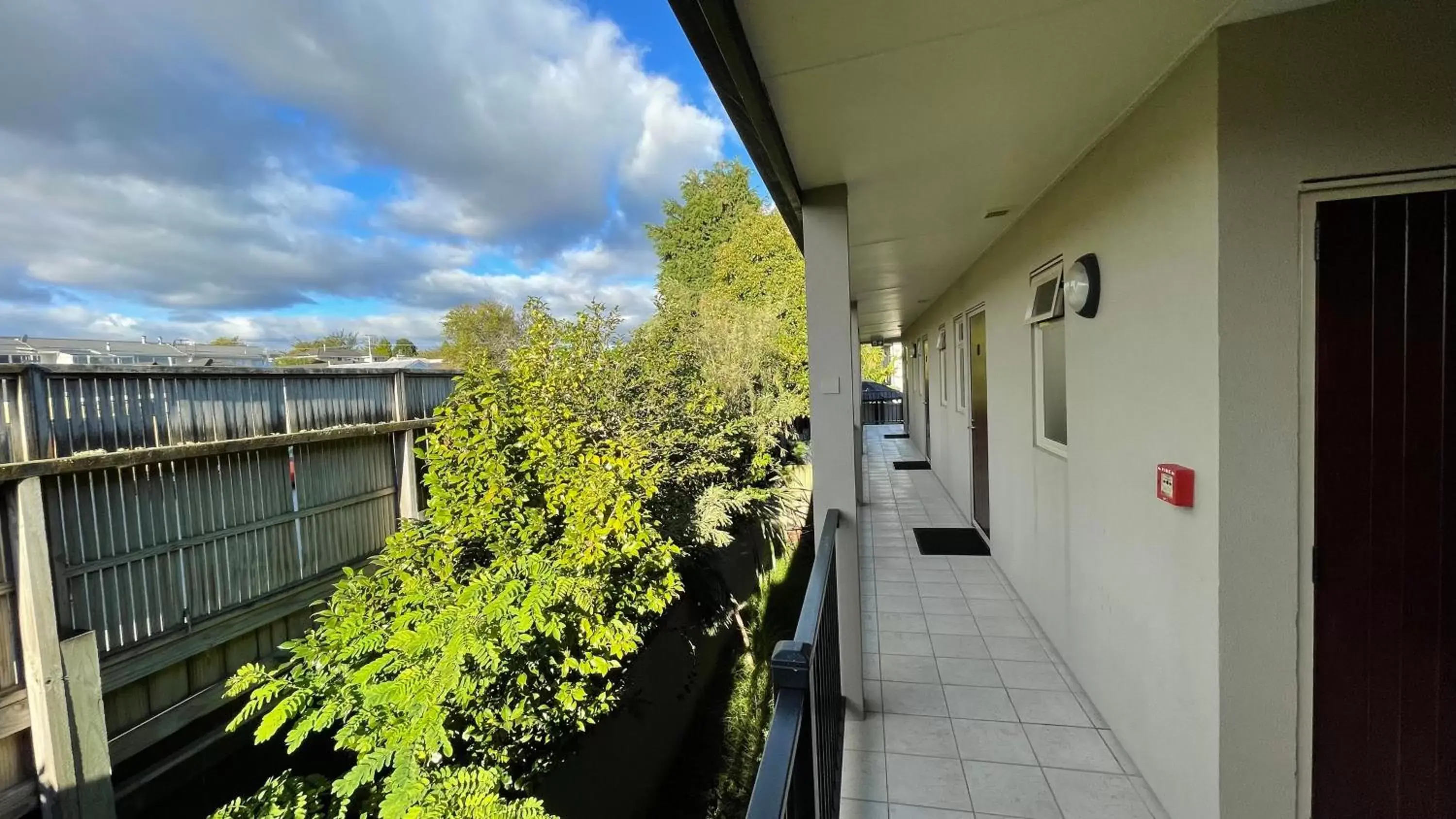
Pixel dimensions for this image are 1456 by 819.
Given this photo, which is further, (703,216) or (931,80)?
(703,216)

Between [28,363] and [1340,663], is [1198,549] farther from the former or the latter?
[28,363]

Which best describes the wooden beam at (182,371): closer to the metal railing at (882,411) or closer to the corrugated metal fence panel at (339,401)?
the corrugated metal fence panel at (339,401)

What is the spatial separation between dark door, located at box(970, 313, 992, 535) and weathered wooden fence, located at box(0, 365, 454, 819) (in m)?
5.79

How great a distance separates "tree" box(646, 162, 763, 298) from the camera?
Answer: 21.8 metres

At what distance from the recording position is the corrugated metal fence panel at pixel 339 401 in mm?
4586

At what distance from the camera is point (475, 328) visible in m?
16.7

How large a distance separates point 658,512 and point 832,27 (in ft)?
12.9

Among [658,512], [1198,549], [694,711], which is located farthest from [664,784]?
[1198,549]

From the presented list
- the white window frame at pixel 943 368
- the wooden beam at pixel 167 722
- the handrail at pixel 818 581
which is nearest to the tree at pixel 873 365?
the white window frame at pixel 943 368

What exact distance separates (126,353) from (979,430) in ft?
30.7

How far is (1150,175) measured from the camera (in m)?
1.82

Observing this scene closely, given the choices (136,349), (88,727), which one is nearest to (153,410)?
(88,727)

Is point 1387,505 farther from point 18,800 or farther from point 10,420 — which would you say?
point 18,800

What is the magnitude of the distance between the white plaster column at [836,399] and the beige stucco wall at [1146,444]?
1.03m
